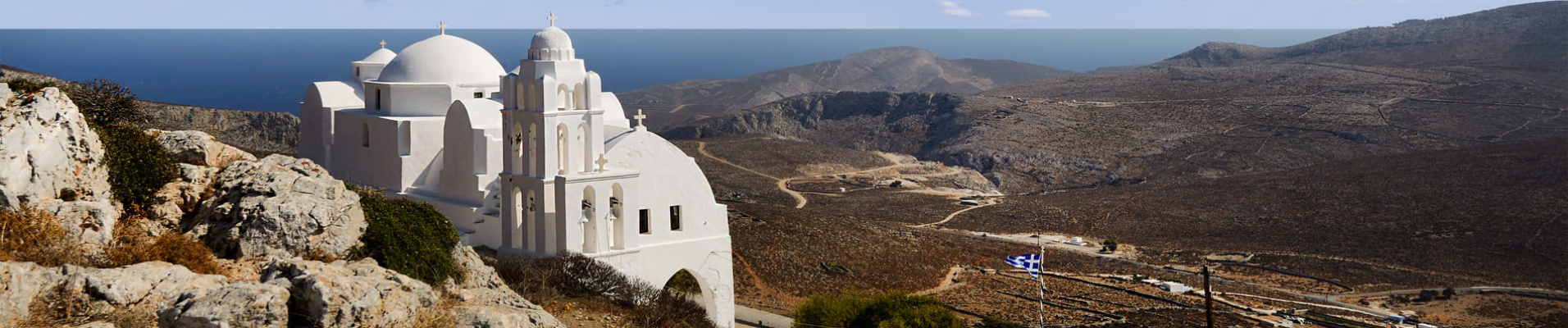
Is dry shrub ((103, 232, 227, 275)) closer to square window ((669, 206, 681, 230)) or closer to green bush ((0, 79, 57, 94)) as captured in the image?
green bush ((0, 79, 57, 94))

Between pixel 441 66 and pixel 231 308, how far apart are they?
14.1 metres

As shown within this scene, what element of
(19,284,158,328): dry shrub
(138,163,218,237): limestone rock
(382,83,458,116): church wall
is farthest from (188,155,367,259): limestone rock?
(382,83,458,116): church wall

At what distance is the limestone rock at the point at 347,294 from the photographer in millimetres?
10945

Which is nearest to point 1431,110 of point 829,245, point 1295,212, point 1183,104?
point 1183,104

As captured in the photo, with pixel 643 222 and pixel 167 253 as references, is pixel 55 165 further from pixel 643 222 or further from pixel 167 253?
pixel 643 222

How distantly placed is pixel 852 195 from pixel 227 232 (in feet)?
143

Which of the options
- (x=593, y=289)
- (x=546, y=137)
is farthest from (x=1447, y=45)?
(x=593, y=289)

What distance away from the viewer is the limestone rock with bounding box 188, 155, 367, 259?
1373cm

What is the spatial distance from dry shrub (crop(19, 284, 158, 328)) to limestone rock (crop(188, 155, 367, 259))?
2567 mm

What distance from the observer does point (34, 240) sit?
39.5ft

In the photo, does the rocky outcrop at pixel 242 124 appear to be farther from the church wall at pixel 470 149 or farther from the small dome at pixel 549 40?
the small dome at pixel 549 40

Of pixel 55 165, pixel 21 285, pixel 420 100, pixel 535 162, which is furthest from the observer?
pixel 420 100

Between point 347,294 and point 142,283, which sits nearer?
point 347,294

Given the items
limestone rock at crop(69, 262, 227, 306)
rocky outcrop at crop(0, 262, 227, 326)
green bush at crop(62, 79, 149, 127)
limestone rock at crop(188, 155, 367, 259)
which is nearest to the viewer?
rocky outcrop at crop(0, 262, 227, 326)
